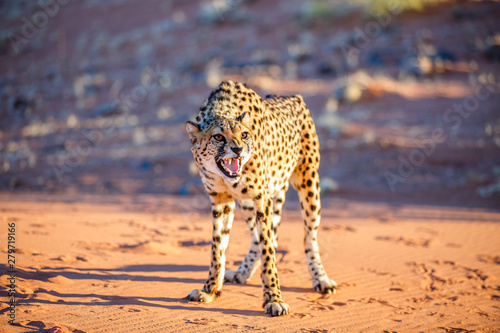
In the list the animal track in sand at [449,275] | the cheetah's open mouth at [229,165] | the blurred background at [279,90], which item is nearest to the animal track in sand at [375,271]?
the animal track in sand at [449,275]

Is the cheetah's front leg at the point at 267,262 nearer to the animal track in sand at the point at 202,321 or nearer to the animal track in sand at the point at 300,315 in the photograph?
the animal track in sand at the point at 300,315

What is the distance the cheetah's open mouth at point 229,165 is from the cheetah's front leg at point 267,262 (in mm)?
528

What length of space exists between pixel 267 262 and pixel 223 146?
50.4 inches

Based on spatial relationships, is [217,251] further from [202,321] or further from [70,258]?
[70,258]

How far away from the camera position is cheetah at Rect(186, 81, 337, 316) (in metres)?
4.75

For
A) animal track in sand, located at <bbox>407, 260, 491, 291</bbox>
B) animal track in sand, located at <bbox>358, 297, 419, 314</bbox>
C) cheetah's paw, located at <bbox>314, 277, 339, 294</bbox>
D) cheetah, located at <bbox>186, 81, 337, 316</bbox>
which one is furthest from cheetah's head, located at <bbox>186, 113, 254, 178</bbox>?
animal track in sand, located at <bbox>407, 260, 491, 291</bbox>

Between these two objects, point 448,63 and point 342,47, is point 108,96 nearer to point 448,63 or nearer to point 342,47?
point 342,47

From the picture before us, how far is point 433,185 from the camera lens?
41.0 feet

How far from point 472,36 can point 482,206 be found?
15447mm

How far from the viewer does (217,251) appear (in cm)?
516

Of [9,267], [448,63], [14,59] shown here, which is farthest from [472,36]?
[14,59]

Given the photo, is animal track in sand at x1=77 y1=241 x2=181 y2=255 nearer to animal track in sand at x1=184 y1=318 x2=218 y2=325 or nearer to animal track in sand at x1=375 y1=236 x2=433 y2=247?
animal track in sand at x1=184 y1=318 x2=218 y2=325

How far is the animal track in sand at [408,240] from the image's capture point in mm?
8055

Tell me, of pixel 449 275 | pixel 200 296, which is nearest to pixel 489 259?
pixel 449 275
